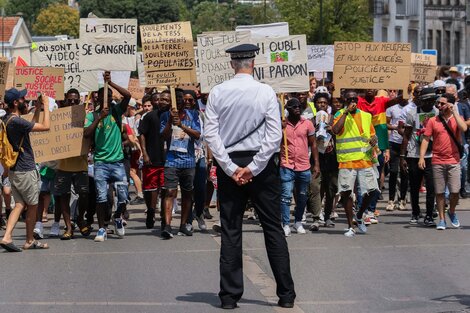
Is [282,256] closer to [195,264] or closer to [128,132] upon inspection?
[195,264]

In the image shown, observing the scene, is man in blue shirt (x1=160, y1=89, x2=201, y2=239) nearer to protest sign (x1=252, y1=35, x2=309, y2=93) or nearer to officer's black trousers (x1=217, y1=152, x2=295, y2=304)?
protest sign (x1=252, y1=35, x2=309, y2=93)

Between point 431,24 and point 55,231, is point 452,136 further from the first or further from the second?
point 431,24

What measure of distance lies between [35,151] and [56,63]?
2116mm

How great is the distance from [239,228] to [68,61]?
7.20 metres

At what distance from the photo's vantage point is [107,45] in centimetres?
1558

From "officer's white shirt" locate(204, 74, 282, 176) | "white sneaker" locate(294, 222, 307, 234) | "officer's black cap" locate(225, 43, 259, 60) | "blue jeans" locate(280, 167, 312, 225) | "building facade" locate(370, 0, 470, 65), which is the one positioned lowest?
"white sneaker" locate(294, 222, 307, 234)

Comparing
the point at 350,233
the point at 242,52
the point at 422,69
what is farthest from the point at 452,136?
the point at 422,69

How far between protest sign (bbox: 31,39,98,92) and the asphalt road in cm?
202

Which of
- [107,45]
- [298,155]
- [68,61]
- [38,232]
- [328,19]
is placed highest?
[328,19]

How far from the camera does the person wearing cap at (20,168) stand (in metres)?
13.3

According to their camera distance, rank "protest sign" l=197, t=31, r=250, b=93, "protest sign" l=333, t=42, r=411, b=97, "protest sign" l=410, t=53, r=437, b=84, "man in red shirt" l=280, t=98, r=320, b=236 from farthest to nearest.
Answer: "protest sign" l=410, t=53, r=437, b=84 < "protest sign" l=333, t=42, r=411, b=97 < "protest sign" l=197, t=31, r=250, b=93 < "man in red shirt" l=280, t=98, r=320, b=236

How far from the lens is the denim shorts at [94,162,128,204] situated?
1456 centimetres

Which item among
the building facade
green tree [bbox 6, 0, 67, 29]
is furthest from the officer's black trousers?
green tree [bbox 6, 0, 67, 29]

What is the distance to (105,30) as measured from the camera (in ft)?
51.4
